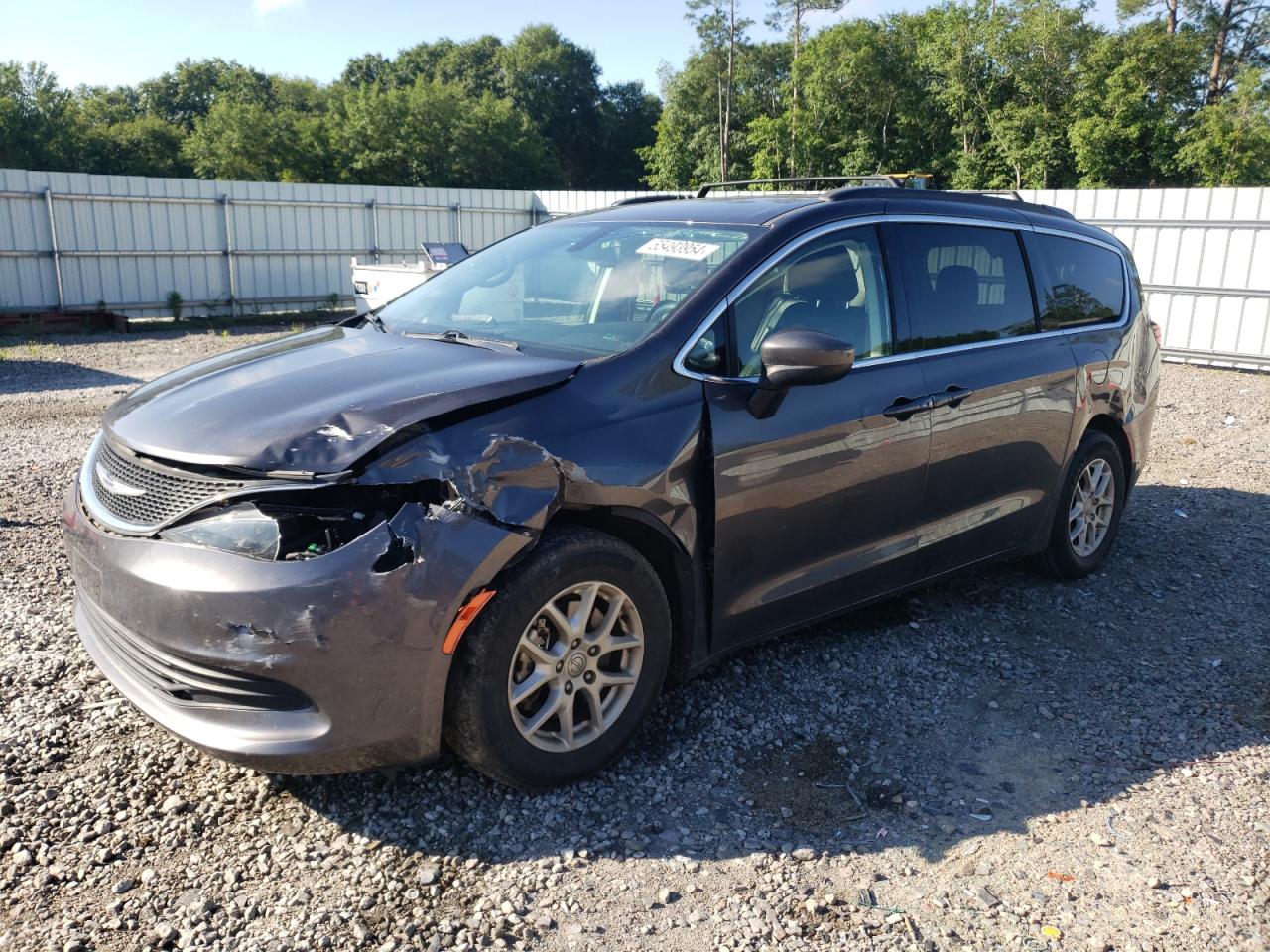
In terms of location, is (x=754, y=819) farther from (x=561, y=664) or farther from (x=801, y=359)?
(x=801, y=359)

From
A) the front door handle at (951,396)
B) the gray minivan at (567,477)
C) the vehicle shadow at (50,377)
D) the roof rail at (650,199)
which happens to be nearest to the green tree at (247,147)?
the vehicle shadow at (50,377)

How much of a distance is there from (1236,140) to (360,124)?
38062 mm

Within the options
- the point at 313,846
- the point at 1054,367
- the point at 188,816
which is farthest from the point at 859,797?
the point at 1054,367

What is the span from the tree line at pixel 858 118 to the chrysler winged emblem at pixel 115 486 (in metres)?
40.6

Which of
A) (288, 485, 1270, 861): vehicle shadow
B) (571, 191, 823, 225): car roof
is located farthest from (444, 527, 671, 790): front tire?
(571, 191, 823, 225): car roof

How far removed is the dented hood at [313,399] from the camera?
2791mm

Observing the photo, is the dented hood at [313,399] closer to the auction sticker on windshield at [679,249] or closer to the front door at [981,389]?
the auction sticker on windshield at [679,249]

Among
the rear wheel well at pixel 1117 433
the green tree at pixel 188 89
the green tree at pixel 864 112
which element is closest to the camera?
the rear wheel well at pixel 1117 433

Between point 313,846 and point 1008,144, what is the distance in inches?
1702

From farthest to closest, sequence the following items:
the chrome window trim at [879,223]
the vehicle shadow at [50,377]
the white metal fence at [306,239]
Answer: the white metal fence at [306,239], the vehicle shadow at [50,377], the chrome window trim at [879,223]

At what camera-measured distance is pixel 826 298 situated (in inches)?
152

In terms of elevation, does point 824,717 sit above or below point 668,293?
below

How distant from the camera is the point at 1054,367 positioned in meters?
4.79

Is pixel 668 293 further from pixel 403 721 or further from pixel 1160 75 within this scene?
pixel 1160 75
